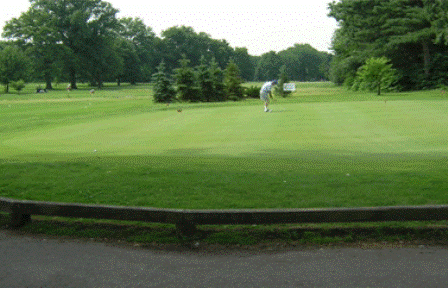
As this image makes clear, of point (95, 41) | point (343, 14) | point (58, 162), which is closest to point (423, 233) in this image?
point (58, 162)

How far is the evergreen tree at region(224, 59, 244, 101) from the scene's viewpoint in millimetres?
55781

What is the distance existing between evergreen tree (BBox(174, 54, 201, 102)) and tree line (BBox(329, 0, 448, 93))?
1775 cm

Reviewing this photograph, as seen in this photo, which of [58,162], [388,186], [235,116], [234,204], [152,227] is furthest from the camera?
[235,116]

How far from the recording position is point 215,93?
54.3 metres

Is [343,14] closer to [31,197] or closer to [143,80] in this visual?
[31,197]

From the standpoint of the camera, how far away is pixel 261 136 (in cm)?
1667

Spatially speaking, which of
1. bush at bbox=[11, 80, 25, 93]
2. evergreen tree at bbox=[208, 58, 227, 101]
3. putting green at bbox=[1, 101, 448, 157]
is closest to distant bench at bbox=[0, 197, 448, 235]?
putting green at bbox=[1, 101, 448, 157]

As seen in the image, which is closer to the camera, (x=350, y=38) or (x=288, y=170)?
(x=288, y=170)

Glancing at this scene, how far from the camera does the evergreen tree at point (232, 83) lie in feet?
183

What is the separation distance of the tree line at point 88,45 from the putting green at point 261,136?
7390 centimetres

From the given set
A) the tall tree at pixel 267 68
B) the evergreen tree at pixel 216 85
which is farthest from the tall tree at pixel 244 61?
the evergreen tree at pixel 216 85

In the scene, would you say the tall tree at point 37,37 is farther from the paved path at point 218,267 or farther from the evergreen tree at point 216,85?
the paved path at point 218,267

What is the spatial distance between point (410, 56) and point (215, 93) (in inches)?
1013

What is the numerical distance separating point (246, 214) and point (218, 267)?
999 mm
